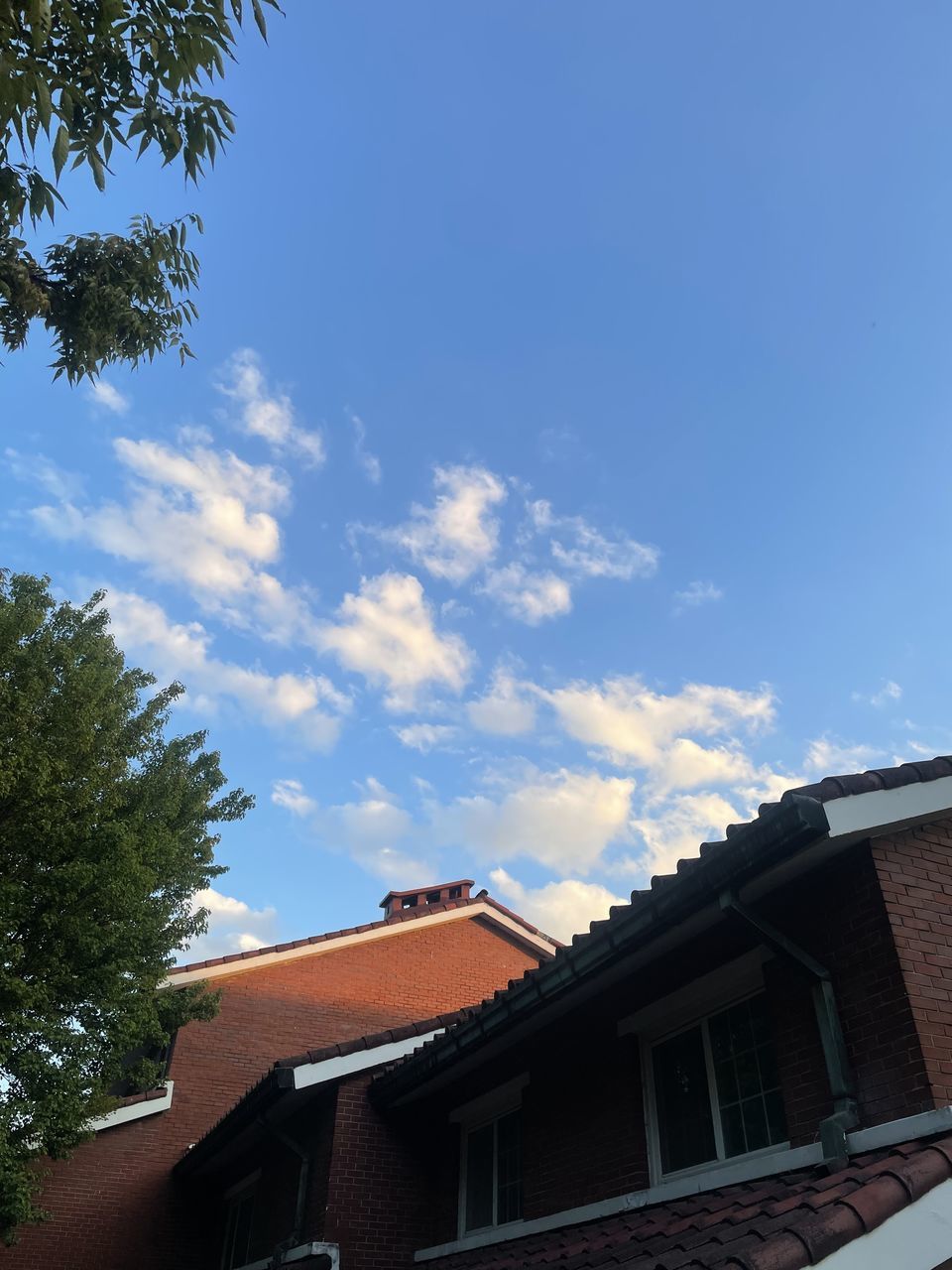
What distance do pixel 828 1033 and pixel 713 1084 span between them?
1.33m

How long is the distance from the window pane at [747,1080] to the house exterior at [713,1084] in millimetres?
13

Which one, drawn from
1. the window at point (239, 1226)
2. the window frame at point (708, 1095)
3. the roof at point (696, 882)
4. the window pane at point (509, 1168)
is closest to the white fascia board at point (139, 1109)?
the window at point (239, 1226)

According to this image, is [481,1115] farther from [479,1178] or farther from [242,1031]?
[242,1031]

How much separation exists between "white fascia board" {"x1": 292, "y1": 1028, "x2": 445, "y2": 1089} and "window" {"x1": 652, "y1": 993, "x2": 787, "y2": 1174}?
3.82 meters

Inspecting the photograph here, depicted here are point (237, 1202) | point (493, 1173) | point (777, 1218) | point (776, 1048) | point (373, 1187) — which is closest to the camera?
point (777, 1218)

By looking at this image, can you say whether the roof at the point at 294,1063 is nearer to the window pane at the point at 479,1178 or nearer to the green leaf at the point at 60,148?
the window pane at the point at 479,1178

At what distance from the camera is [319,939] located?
17.0 metres

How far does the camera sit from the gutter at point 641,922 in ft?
15.1

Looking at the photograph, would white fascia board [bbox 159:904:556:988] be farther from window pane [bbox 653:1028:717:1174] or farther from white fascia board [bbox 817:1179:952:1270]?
white fascia board [bbox 817:1179:952:1270]

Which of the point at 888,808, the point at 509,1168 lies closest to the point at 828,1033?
the point at 888,808

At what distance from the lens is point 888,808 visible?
4.85 meters

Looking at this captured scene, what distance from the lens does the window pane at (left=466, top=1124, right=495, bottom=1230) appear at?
8289mm

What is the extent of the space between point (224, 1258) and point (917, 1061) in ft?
39.8

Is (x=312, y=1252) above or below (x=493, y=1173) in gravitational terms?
below
